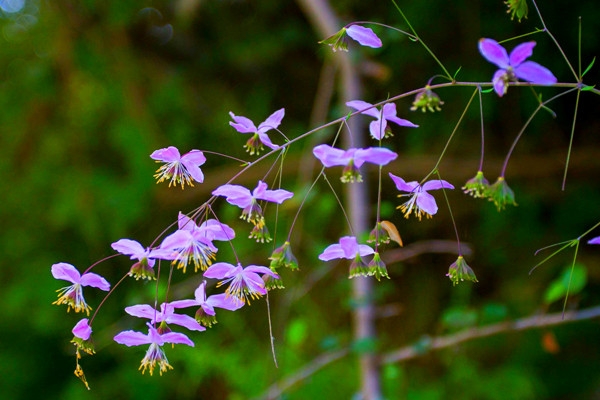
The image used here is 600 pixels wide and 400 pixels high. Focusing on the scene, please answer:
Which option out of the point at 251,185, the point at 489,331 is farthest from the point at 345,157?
the point at 251,185

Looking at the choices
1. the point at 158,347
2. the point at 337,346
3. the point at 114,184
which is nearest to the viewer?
the point at 158,347

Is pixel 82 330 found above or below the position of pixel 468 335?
above

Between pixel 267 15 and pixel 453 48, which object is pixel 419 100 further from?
pixel 267 15

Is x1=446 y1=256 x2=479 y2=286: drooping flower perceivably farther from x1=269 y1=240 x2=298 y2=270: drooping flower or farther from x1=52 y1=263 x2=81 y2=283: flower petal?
x1=52 y1=263 x2=81 y2=283: flower petal

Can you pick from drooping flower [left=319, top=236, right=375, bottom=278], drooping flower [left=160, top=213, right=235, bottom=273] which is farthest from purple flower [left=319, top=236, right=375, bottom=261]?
drooping flower [left=160, top=213, right=235, bottom=273]

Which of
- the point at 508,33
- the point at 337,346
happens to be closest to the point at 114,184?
the point at 337,346

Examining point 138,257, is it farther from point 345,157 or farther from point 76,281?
point 345,157
